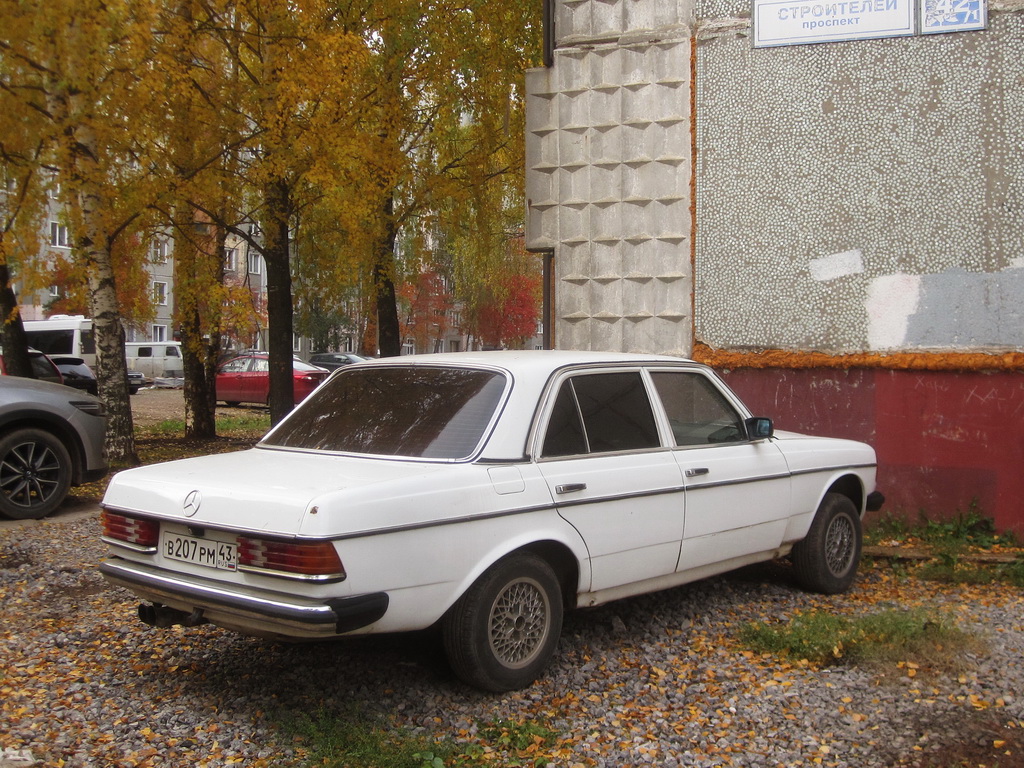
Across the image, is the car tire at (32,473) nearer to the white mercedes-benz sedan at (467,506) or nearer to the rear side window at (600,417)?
the white mercedes-benz sedan at (467,506)

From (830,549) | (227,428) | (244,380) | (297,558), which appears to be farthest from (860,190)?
(244,380)

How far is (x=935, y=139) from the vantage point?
27.0ft

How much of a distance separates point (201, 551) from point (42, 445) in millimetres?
5205

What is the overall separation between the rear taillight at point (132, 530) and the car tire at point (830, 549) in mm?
3954

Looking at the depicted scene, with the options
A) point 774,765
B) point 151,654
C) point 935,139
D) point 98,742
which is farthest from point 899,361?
point 98,742

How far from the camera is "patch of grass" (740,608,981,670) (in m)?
5.07

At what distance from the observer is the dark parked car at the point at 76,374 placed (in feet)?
88.8

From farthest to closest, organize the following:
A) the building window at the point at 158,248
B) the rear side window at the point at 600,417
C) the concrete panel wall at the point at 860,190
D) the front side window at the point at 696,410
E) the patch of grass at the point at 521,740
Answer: the building window at the point at 158,248 → the concrete panel wall at the point at 860,190 → the front side window at the point at 696,410 → the rear side window at the point at 600,417 → the patch of grass at the point at 521,740

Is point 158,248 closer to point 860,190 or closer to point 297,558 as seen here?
point 860,190

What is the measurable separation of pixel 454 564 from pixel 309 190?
10.5 meters

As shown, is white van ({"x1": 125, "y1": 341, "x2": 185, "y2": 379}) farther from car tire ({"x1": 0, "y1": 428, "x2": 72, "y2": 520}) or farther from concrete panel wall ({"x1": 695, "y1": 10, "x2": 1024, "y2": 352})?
concrete panel wall ({"x1": 695, "y1": 10, "x2": 1024, "y2": 352})

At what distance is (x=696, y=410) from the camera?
234 inches

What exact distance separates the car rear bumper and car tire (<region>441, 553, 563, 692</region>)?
477 mm

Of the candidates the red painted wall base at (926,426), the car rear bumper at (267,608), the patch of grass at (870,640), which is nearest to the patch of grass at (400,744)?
the car rear bumper at (267,608)
